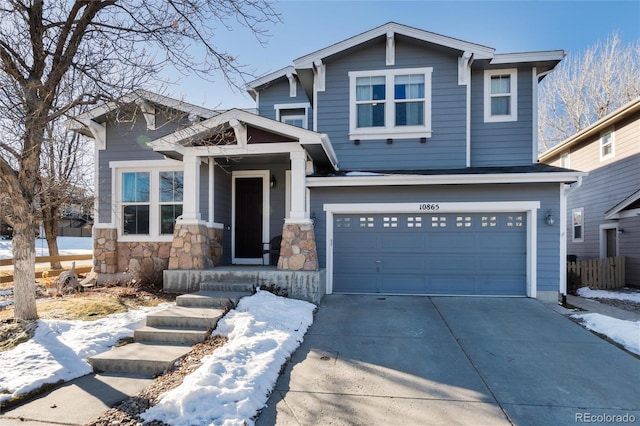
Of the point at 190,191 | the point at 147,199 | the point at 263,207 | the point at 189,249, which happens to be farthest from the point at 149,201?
the point at 263,207

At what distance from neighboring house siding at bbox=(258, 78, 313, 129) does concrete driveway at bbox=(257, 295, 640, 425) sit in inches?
272

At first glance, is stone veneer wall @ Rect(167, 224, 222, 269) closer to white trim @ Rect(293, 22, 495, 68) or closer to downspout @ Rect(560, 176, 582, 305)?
white trim @ Rect(293, 22, 495, 68)

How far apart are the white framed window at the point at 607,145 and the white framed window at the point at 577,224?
231 centimetres

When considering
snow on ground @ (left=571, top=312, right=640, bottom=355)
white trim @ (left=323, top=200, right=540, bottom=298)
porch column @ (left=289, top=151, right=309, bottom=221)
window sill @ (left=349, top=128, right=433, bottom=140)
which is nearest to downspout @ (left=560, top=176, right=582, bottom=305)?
white trim @ (left=323, top=200, right=540, bottom=298)

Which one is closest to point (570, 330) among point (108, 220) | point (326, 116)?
point (326, 116)

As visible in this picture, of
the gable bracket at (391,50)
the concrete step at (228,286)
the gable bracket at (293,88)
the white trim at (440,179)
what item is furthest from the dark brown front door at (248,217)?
the gable bracket at (391,50)

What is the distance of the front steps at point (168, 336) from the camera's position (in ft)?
13.6

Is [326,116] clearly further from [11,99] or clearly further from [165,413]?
[165,413]

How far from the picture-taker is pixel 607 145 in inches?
481

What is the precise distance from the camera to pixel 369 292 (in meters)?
8.04

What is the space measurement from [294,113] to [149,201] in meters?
4.84

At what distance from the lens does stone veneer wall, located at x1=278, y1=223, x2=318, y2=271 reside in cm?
702

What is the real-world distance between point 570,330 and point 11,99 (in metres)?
9.30

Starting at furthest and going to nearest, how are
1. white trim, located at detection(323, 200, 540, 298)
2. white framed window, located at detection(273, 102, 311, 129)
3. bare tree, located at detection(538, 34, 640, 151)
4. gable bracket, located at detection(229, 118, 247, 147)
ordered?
bare tree, located at detection(538, 34, 640, 151)
white framed window, located at detection(273, 102, 311, 129)
white trim, located at detection(323, 200, 540, 298)
gable bracket, located at detection(229, 118, 247, 147)
